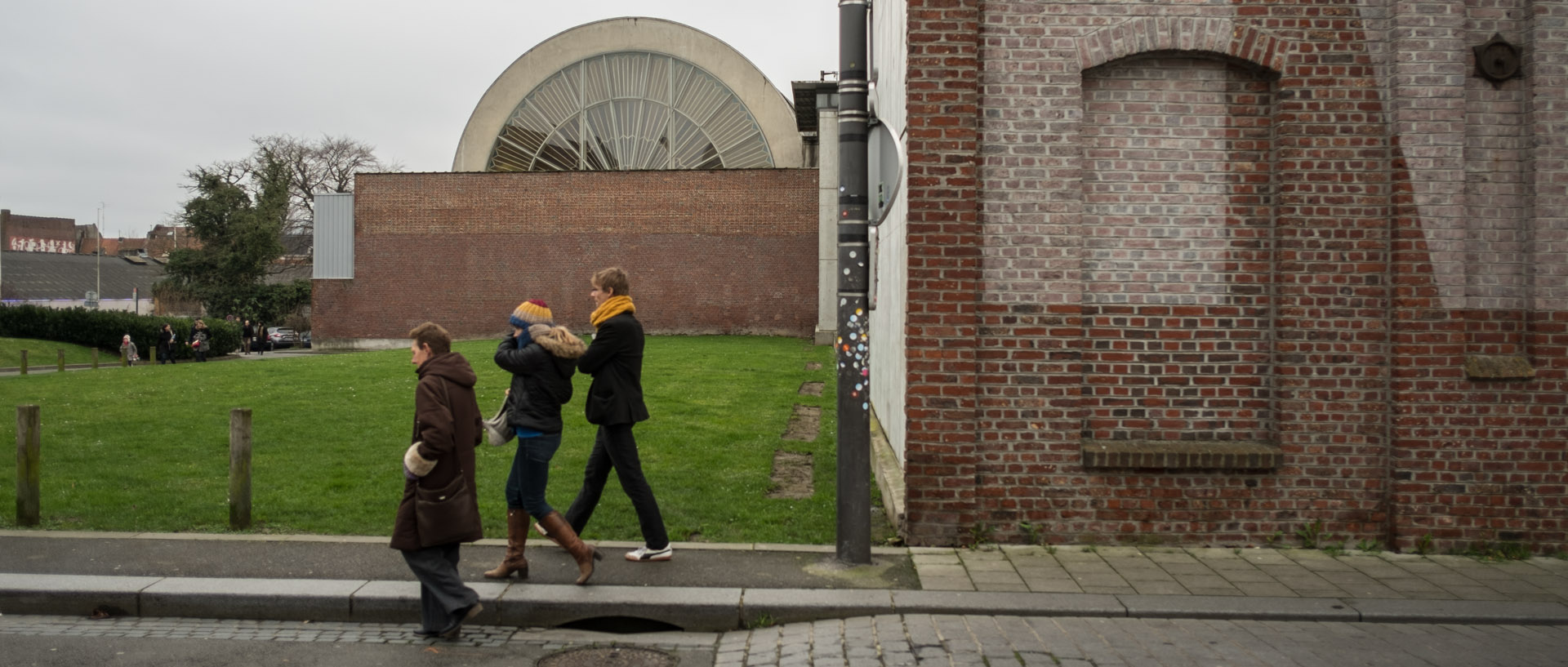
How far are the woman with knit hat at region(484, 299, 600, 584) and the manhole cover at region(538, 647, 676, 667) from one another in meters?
0.72

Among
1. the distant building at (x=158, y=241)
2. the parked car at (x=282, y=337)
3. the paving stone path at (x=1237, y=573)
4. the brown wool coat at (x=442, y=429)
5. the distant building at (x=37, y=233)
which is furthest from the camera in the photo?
the distant building at (x=158, y=241)

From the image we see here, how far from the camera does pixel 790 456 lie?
10.9 meters

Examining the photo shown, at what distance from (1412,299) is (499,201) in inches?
1411

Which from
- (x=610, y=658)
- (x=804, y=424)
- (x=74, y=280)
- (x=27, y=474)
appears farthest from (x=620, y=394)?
(x=74, y=280)

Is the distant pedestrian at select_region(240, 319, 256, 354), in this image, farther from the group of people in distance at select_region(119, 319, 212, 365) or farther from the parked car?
the parked car

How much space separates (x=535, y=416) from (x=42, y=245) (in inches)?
4431

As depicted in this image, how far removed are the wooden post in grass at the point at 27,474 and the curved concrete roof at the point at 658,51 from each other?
35463mm

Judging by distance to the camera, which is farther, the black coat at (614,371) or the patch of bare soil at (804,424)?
the patch of bare soil at (804,424)

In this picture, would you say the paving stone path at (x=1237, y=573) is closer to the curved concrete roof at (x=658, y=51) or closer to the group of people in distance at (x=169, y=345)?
the group of people in distance at (x=169, y=345)

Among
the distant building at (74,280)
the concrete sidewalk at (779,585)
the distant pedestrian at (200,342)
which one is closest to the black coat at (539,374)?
the concrete sidewalk at (779,585)

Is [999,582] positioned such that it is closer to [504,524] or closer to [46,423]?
[504,524]

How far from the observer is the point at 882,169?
5.86 metres

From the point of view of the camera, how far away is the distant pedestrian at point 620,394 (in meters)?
5.97

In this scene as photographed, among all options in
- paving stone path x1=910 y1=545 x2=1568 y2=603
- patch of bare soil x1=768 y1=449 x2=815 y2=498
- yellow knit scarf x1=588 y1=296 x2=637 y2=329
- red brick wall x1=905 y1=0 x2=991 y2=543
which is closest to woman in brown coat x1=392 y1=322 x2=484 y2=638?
yellow knit scarf x1=588 y1=296 x2=637 y2=329
